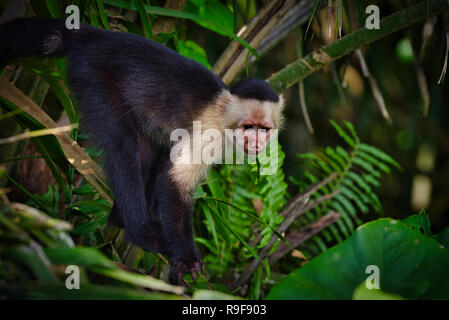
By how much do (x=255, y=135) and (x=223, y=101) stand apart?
0.26 meters

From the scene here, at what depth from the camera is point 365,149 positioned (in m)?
3.39

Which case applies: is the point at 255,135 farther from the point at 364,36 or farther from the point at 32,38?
the point at 32,38

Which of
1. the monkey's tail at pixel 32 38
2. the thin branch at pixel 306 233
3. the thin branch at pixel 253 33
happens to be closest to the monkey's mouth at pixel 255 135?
the thin branch at pixel 253 33

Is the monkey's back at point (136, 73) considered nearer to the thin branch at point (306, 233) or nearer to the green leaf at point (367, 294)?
the thin branch at point (306, 233)

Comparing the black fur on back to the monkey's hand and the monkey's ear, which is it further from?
the monkey's hand

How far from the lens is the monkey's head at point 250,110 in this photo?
8.25 ft

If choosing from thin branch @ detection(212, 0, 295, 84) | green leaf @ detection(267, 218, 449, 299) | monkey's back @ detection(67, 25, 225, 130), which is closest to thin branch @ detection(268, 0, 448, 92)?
thin branch @ detection(212, 0, 295, 84)

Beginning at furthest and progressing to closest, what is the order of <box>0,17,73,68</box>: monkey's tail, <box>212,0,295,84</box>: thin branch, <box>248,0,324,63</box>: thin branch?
<box>248,0,324,63</box>: thin branch, <box>212,0,295,84</box>: thin branch, <box>0,17,73,68</box>: monkey's tail

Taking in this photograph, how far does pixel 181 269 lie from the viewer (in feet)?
7.32

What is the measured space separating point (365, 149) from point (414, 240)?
2.06 meters

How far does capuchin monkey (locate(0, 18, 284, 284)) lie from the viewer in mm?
2205

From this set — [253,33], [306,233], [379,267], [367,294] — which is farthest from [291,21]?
[367,294]
